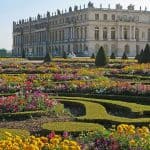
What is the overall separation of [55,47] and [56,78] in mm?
73464

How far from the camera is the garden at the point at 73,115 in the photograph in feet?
22.1

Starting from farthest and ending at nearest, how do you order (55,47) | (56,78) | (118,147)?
(55,47), (56,78), (118,147)

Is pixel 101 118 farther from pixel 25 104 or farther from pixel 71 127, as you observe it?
pixel 25 104

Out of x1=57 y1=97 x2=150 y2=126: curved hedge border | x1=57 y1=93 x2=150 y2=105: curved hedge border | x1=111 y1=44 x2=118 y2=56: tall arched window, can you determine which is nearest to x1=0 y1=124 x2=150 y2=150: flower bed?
x1=57 y1=97 x2=150 y2=126: curved hedge border

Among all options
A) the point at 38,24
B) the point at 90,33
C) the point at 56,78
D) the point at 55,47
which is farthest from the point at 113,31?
the point at 56,78

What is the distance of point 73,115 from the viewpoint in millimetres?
11477

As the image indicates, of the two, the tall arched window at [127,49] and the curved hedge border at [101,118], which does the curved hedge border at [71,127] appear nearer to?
the curved hedge border at [101,118]

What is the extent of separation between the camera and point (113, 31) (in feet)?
274

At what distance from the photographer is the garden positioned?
6746 millimetres

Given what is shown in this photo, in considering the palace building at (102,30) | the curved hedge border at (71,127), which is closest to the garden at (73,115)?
the curved hedge border at (71,127)

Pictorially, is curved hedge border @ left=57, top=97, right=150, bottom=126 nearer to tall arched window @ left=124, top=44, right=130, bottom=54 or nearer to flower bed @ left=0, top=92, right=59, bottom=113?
flower bed @ left=0, top=92, right=59, bottom=113

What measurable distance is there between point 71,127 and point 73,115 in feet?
7.54

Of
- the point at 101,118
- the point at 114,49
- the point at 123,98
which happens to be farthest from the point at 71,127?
the point at 114,49

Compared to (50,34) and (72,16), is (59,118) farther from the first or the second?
(50,34)
